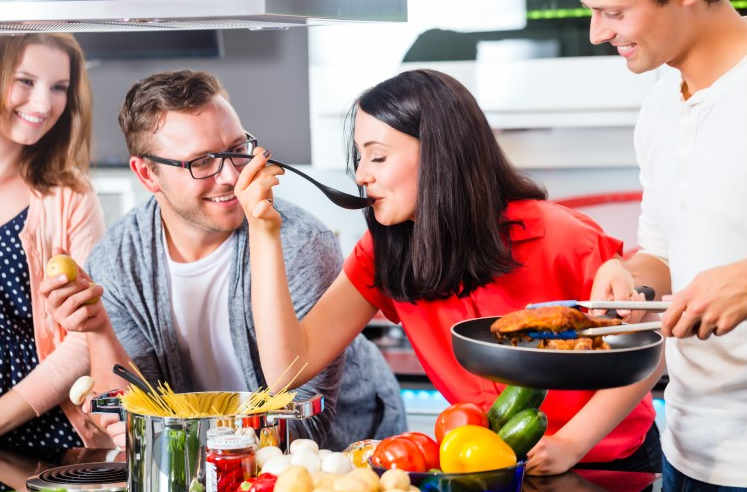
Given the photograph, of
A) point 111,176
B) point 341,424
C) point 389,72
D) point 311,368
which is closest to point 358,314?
point 311,368

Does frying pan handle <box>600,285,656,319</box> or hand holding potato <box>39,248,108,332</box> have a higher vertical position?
frying pan handle <box>600,285,656,319</box>

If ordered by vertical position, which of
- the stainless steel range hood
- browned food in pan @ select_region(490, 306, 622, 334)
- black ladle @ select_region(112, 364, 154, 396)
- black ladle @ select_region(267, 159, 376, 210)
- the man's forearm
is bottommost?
black ladle @ select_region(112, 364, 154, 396)

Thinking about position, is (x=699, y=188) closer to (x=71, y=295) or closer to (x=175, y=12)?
(x=175, y=12)

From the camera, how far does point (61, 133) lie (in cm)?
232

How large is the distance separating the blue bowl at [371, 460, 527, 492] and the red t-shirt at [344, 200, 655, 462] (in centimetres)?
49

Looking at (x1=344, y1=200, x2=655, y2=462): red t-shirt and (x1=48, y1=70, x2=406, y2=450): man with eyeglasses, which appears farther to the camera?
(x1=48, y1=70, x2=406, y2=450): man with eyeglasses

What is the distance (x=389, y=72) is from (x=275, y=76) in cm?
39

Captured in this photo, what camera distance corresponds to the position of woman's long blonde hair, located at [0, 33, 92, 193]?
7.38ft

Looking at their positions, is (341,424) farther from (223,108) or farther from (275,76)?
(275,76)

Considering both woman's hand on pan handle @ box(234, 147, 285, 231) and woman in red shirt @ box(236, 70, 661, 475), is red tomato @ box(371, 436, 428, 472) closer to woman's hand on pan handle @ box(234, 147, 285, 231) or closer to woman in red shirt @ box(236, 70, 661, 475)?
woman in red shirt @ box(236, 70, 661, 475)

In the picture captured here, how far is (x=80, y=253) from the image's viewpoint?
7.62ft

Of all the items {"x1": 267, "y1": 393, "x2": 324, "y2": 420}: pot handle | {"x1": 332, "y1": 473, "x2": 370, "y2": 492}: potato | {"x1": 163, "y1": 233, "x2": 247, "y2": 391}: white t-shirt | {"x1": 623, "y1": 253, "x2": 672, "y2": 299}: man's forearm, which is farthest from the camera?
{"x1": 163, "y1": 233, "x2": 247, "y2": 391}: white t-shirt

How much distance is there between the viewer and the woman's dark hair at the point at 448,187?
5.41 ft

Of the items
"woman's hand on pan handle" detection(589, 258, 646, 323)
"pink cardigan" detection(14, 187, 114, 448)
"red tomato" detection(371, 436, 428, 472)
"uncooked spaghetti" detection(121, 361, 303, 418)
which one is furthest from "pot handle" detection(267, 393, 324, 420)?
"pink cardigan" detection(14, 187, 114, 448)
